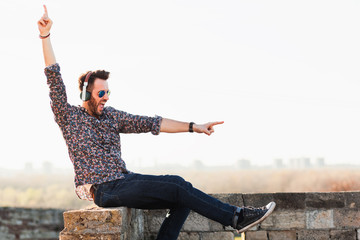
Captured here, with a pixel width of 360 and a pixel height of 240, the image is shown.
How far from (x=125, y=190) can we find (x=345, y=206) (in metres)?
2.56

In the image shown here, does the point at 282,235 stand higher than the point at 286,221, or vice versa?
the point at 286,221

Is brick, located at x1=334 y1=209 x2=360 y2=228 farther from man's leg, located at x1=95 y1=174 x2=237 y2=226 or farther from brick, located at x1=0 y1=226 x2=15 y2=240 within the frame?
brick, located at x1=0 y1=226 x2=15 y2=240

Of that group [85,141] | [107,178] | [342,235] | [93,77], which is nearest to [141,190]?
[107,178]

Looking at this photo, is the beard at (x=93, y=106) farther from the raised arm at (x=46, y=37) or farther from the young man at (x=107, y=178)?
the raised arm at (x=46, y=37)

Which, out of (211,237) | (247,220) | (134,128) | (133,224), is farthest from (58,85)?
(211,237)

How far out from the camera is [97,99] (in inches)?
145

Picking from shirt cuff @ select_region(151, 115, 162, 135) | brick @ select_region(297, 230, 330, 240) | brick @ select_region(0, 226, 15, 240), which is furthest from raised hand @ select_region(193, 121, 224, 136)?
brick @ select_region(0, 226, 15, 240)

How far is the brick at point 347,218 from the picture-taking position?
16.0 feet

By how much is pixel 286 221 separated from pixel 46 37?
116 inches

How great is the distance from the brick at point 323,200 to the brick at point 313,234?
250mm

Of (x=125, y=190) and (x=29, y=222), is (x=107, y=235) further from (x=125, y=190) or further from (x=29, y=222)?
(x=29, y=222)

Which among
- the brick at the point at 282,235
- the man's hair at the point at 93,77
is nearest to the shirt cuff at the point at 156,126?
the man's hair at the point at 93,77

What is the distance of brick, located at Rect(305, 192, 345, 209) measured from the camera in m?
4.89

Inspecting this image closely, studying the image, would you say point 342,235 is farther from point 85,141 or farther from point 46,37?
point 46,37
